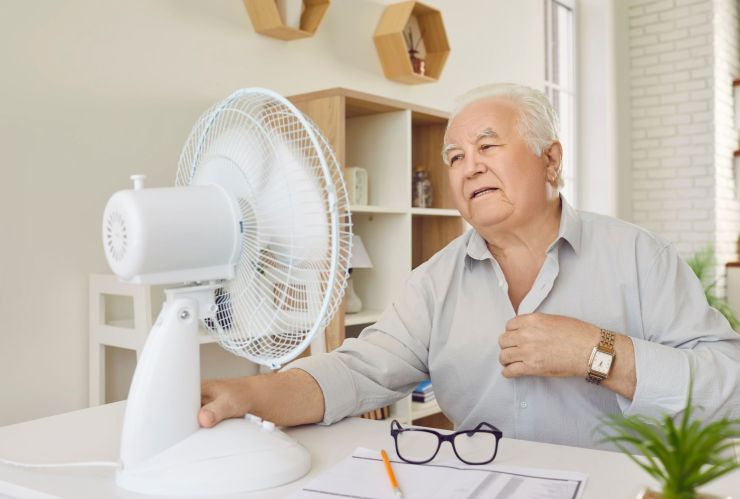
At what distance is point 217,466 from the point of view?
939mm

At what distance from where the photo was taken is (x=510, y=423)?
1.46 metres

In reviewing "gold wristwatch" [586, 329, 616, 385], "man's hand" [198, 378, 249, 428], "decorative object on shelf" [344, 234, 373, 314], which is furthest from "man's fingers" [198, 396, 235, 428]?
"decorative object on shelf" [344, 234, 373, 314]

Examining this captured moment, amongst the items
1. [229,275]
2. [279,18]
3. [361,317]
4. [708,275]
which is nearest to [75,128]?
[279,18]

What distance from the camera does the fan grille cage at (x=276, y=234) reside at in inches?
39.0

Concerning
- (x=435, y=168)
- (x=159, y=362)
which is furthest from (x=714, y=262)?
(x=159, y=362)

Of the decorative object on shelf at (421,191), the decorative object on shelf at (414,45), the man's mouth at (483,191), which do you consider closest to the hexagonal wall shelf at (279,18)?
the decorative object on shelf at (414,45)

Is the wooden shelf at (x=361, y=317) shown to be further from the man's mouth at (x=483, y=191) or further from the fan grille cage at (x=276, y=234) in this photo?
the fan grille cage at (x=276, y=234)

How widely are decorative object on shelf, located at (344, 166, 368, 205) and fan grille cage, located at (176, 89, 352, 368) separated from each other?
5.12 ft

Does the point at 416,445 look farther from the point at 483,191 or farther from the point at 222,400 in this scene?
the point at 483,191

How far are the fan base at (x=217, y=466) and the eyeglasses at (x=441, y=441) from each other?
16 centimetres

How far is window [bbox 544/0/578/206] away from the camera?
4883mm

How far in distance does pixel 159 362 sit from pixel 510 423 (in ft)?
2.48

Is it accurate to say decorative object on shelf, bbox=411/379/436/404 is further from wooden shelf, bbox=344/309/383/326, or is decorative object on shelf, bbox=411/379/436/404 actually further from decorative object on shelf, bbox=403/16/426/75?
decorative object on shelf, bbox=403/16/426/75

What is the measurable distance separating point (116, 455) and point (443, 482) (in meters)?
0.48
